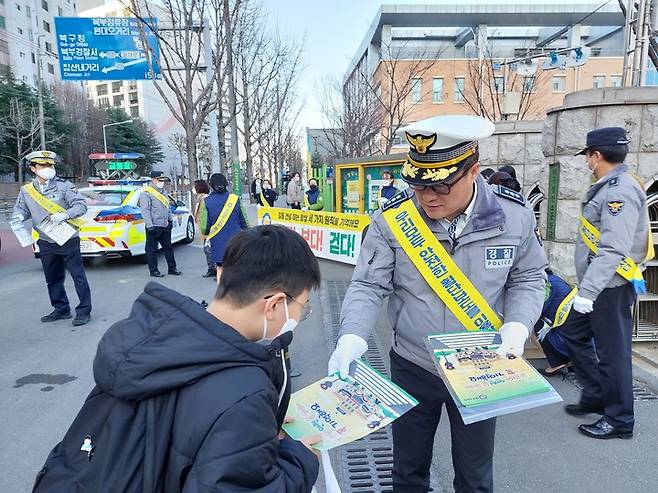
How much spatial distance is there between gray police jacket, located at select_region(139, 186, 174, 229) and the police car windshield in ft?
5.20

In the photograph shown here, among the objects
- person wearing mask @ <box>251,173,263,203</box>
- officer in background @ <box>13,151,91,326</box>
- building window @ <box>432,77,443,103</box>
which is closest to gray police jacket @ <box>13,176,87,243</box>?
officer in background @ <box>13,151,91,326</box>

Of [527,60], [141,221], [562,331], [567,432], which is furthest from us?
[527,60]

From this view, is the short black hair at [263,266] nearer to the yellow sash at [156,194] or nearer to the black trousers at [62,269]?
the black trousers at [62,269]

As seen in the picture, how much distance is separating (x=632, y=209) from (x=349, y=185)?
8405 millimetres

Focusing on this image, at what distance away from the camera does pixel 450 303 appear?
195 cm

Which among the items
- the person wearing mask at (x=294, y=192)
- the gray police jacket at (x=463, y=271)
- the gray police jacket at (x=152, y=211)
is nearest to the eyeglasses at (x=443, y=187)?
the gray police jacket at (x=463, y=271)

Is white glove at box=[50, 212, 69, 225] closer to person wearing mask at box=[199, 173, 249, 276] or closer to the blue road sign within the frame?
person wearing mask at box=[199, 173, 249, 276]

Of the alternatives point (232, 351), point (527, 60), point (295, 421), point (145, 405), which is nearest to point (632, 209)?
point (295, 421)

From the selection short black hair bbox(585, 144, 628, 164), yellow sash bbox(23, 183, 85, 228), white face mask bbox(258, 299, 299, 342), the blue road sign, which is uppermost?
the blue road sign

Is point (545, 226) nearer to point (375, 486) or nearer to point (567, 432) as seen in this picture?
point (567, 432)

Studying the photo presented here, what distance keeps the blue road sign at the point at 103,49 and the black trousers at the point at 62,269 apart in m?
7.86

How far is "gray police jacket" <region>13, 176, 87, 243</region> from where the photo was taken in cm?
543

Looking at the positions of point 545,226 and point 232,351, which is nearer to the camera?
point 232,351

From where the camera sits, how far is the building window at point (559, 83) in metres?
36.4
